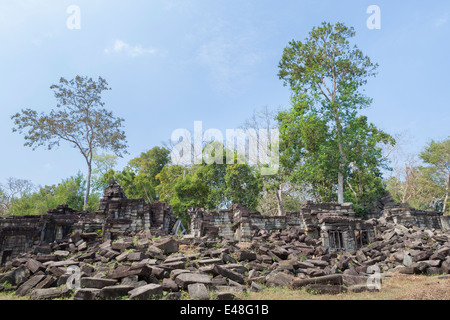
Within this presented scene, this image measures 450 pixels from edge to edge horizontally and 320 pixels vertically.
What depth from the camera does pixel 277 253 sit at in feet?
32.8

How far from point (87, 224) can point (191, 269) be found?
948 cm

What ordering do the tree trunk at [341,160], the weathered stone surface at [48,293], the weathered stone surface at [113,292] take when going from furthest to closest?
the tree trunk at [341,160] → the weathered stone surface at [48,293] → the weathered stone surface at [113,292]

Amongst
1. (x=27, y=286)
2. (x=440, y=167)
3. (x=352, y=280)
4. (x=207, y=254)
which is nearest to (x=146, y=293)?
(x=27, y=286)

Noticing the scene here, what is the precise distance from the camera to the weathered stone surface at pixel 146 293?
5781 mm

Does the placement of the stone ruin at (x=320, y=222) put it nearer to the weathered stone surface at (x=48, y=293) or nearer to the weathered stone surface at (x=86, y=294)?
the weathered stone surface at (x=48, y=293)

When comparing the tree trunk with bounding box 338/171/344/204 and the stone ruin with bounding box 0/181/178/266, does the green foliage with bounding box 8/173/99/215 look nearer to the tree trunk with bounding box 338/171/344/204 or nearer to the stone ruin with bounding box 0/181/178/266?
the stone ruin with bounding box 0/181/178/266

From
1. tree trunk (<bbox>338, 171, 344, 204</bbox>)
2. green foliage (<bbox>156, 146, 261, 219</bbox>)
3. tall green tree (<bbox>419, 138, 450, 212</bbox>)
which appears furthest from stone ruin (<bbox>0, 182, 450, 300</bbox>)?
tall green tree (<bbox>419, 138, 450, 212</bbox>)

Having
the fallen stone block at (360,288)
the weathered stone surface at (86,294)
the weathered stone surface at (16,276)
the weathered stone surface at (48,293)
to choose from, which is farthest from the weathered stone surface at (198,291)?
the weathered stone surface at (16,276)

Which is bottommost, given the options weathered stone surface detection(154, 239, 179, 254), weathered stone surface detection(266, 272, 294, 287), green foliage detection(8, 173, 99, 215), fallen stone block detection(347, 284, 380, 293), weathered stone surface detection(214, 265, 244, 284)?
fallen stone block detection(347, 284, 380, 293)

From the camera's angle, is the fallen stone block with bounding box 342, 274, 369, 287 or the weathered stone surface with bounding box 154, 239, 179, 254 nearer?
the fallen stone block with bounding box 342, 274, 369, 287

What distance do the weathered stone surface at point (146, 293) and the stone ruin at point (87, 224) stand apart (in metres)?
7.58

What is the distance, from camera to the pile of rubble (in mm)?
6395
